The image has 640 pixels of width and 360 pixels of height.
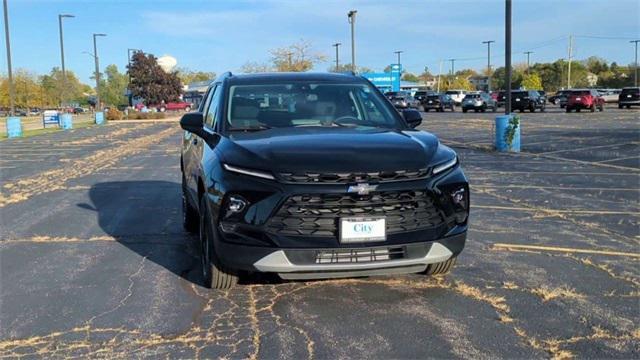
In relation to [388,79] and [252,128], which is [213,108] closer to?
[252,128]

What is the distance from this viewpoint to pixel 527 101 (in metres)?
42.2

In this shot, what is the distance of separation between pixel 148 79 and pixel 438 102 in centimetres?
4396

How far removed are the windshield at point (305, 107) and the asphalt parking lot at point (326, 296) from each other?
4.38ft

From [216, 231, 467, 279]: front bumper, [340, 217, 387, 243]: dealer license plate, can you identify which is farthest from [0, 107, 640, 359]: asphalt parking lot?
[340, 217, 387, 243]: dealer license plate

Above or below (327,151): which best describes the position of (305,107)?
above

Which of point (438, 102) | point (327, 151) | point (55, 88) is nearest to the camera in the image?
point (327, 151)

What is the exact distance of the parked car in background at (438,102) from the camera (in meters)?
51.9

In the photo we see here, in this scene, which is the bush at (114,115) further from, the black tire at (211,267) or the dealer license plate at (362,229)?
the dealer license plate at (362,229)

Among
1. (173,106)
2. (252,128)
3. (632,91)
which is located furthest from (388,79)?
(252,128)

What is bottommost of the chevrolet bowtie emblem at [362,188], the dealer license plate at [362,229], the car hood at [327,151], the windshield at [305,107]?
the dealer license plate at [362,229]

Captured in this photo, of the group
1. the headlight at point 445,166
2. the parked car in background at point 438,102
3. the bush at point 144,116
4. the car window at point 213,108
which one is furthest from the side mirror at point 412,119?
the bush at point 144,116

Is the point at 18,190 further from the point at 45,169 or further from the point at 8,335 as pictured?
the point at 8,335

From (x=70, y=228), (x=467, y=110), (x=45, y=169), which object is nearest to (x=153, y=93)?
(x=467, y=110)

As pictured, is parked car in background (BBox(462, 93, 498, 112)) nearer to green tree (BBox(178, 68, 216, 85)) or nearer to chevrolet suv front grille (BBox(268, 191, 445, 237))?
chevrolet suv front grille (BBox(268, 191, 445, 237))
